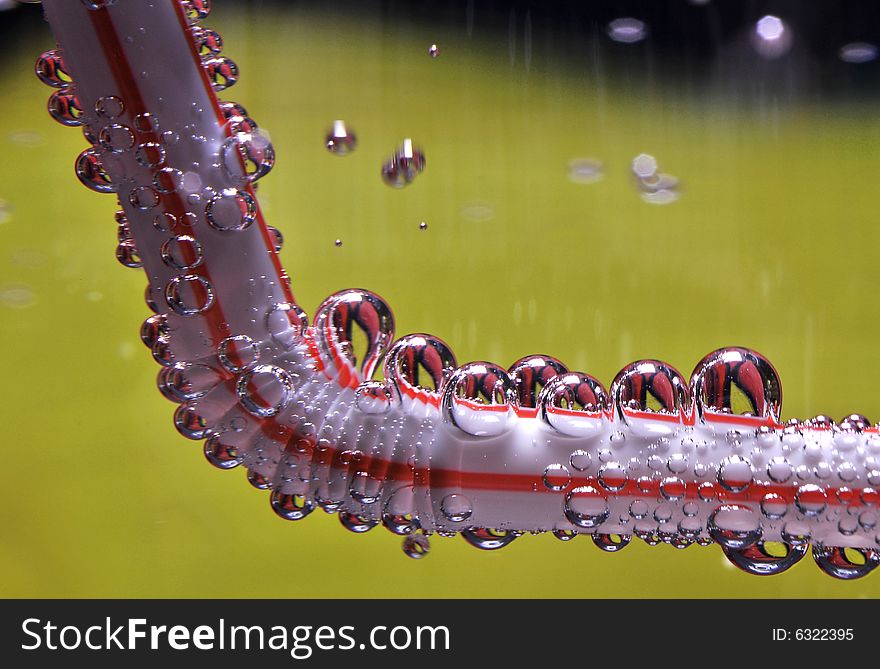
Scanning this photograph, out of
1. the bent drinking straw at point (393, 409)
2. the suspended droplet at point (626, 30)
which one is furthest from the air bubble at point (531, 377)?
the suspended droplet at point (626, 30)

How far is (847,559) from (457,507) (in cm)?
13

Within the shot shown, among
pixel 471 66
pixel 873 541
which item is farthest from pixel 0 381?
pixel 873 541

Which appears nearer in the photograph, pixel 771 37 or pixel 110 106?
pixel 110 106

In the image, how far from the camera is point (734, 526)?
10.0 inches

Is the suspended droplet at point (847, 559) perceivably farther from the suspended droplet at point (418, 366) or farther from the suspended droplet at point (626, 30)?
the suspended droplet at point (626, 30)

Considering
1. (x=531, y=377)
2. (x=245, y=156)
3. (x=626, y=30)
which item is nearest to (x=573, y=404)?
(x=531, y=377)

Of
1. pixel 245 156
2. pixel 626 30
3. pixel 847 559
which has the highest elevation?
pixel 626 30

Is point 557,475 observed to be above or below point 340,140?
below

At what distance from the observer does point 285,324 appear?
25 cm

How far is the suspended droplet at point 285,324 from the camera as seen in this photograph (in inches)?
9.8

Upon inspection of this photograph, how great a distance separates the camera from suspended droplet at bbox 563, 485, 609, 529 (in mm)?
245

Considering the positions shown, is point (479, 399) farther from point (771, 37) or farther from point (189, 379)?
point (771, 37)

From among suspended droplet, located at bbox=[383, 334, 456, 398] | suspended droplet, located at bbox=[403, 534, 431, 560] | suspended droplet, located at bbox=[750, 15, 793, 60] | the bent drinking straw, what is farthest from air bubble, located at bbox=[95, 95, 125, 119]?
suspended droplet, located at bbox=[750, 15, 793, 60]
